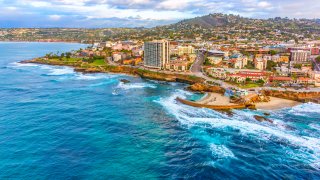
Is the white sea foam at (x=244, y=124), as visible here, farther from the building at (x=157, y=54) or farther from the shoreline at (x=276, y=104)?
the building at (x=157, y=54)

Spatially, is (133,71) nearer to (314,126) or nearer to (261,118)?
(261,118)

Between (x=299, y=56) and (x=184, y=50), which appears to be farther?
(x=184, y=50)

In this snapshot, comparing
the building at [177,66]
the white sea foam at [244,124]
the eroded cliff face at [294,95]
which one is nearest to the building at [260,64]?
the building at [177,66]

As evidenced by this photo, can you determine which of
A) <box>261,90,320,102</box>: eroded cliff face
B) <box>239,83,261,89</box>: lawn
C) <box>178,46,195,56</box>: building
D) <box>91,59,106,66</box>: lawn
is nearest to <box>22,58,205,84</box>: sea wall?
<box>91,59,106,66</box>: lawn

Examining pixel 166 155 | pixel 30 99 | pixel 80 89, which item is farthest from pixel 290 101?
pixel 30 99

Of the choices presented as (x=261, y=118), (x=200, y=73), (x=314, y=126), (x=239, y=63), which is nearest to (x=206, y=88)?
(x=200, y=73)

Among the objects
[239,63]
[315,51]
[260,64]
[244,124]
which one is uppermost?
[315,51]

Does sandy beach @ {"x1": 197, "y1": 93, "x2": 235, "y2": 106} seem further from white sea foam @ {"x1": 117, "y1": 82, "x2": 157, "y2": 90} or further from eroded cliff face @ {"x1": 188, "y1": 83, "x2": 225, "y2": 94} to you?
white sea foam @ {"x1": 117, "y1": 82, "x2": 157, "y2": 90}

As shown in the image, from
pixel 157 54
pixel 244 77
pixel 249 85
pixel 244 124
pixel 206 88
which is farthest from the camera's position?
pixel 157 54
